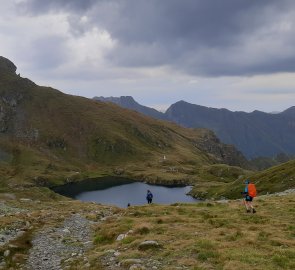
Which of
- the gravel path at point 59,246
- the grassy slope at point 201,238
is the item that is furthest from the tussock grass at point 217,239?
the gravel path at point 59,246

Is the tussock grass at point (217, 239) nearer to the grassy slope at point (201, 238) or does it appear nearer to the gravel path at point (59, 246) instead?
the grassy slope at point (201, 238)

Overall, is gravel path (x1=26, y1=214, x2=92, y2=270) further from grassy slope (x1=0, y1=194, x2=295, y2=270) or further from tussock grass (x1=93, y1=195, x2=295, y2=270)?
tussock grass (x1=93, y1=195, x2=295, y2=270)

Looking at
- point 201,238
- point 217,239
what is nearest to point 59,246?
point 201,238

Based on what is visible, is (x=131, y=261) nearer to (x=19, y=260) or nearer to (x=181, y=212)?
(x=19, y=260)

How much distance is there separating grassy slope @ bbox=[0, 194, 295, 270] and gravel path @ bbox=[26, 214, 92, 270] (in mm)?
853

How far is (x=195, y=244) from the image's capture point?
87.4 ft

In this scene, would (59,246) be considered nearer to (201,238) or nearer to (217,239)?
(201,238)

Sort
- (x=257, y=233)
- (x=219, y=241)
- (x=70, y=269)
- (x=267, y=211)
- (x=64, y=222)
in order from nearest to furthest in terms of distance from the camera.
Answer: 1. (x=70, y=269)
2. (x=219, y=241)
3. (x=257, y=233)
4. (x=267, y=211)
5. (x=64, y=222)

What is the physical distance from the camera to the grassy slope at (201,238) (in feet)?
76.5

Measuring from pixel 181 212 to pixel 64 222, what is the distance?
12716 mm

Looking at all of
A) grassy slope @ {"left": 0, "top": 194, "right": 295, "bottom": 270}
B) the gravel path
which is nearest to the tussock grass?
grassy slope @ {"left": 0, "top": 194, "right": 295, "bottom": 270}

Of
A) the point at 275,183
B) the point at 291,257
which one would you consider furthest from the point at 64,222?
the point at 275,183

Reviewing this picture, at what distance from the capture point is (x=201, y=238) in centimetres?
2848

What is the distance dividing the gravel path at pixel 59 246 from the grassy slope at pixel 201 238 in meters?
0.85
